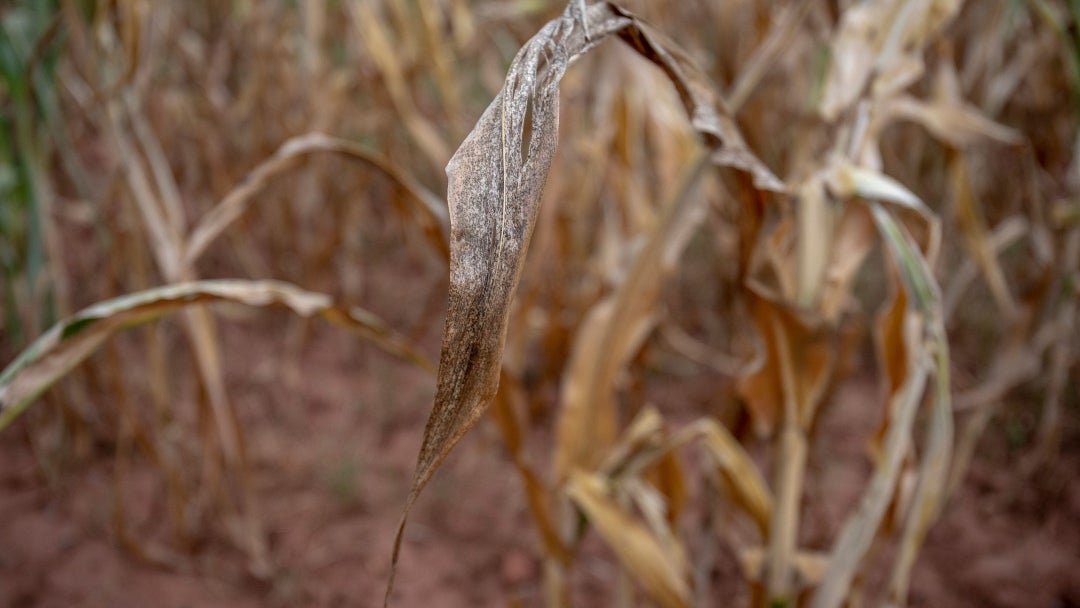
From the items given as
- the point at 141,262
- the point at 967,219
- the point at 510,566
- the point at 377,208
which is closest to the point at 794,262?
the point at 967,219

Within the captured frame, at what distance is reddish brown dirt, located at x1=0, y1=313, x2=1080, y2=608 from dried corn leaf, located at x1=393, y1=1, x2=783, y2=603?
1.85 ft

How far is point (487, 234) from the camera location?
0.85 feet

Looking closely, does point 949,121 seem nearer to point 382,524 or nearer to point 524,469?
point 524,469

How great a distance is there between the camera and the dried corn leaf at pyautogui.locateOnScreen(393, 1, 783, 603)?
0.26m

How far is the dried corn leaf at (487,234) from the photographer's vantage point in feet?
0.84

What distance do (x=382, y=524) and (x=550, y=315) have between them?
410 mm

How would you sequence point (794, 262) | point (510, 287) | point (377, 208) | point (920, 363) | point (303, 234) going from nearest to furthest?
point (510, 287), point (920, 363), point (794, 262), point (303, 234), point (377, 208)

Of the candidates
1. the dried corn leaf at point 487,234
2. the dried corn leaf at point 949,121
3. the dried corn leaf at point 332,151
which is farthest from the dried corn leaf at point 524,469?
the dried corn leaf at point 949,121

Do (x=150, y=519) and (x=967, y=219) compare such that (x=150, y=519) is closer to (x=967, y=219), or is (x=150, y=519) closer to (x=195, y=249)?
(x=195, y=249)

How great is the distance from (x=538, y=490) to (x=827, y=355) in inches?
10.3

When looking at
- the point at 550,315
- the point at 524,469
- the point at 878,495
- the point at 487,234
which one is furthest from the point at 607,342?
the point at 550,315

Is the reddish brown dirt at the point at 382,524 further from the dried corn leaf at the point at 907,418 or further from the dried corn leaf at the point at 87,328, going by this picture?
the dried corn leaf at the point at 87,328

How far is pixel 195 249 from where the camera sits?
591 millimetres

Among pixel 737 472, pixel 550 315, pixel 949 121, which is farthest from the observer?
pixel 550 315
